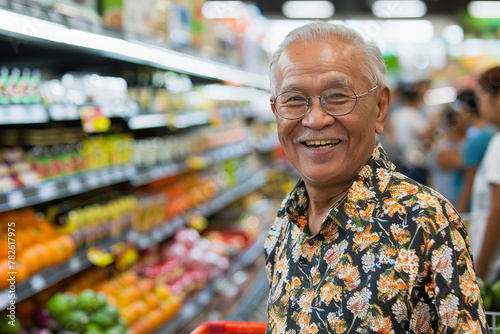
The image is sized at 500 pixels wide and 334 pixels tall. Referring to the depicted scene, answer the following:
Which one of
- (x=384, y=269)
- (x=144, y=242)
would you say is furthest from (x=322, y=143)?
(x=144, y=242)

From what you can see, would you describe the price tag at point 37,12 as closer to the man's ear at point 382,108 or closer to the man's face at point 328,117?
the man's face at point 328,117

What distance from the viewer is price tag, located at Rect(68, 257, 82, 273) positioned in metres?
2.80

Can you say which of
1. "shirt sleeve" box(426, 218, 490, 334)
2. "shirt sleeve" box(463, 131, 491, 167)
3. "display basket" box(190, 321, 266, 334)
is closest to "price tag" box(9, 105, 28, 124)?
"display basket" box(190, 321, 266, 334)

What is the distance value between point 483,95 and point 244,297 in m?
2.53

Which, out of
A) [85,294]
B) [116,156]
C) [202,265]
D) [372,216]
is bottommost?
[202,265]

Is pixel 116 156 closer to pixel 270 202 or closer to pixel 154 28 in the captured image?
pixel 154 28

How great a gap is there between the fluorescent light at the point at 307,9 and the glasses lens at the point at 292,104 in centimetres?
1328

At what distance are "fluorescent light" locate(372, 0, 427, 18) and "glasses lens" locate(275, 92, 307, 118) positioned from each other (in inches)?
516

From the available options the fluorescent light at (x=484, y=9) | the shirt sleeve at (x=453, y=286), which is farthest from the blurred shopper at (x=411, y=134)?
the fluorescent light at (x=484, y=9)

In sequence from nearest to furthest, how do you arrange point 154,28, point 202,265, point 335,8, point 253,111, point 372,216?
point 372,216 < point 154,28 < point 202,265 < point 253,111 < point 335,8

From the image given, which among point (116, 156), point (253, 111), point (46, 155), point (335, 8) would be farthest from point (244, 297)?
point (335, 8)

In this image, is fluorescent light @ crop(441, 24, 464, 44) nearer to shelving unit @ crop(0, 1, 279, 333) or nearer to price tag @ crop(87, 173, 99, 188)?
shelving unit @ crop(0, 1, 279, 333)

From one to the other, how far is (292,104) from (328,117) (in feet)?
0.32

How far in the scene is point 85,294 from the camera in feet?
9.25
